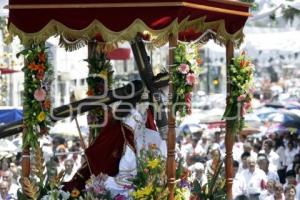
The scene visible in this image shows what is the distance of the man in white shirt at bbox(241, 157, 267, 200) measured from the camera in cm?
1656

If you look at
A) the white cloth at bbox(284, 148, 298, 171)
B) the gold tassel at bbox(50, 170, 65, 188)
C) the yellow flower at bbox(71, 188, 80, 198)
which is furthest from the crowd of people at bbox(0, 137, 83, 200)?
the white cloth at bbox(284, 148, 298, 171)

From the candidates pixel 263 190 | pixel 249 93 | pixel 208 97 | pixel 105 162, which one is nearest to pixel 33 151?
pixel 105 162

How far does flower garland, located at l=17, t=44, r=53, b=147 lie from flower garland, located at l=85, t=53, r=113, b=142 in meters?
2.25

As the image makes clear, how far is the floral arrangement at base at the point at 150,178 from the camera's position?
11.0 metres

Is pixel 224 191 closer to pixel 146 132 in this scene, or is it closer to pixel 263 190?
pixel 146 132

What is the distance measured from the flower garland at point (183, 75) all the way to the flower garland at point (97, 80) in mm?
2739

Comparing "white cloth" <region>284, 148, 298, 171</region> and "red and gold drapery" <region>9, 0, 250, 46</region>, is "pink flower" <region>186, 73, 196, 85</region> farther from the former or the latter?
"white cloth" <region>284, 148, 298, 171</region>

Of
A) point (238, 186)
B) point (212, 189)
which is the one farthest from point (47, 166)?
point (238, 186)

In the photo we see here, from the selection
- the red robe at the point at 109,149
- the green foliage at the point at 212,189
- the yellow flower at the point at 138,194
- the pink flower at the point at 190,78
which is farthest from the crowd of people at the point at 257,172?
the pink flower at the point at 190,78

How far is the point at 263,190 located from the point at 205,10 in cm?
588

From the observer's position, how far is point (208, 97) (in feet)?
157

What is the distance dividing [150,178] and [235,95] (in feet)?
5.80

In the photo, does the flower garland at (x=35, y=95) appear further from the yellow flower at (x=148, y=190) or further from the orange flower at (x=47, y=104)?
the yellow flower at (x=148, y=190)

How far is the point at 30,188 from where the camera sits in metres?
11.2
